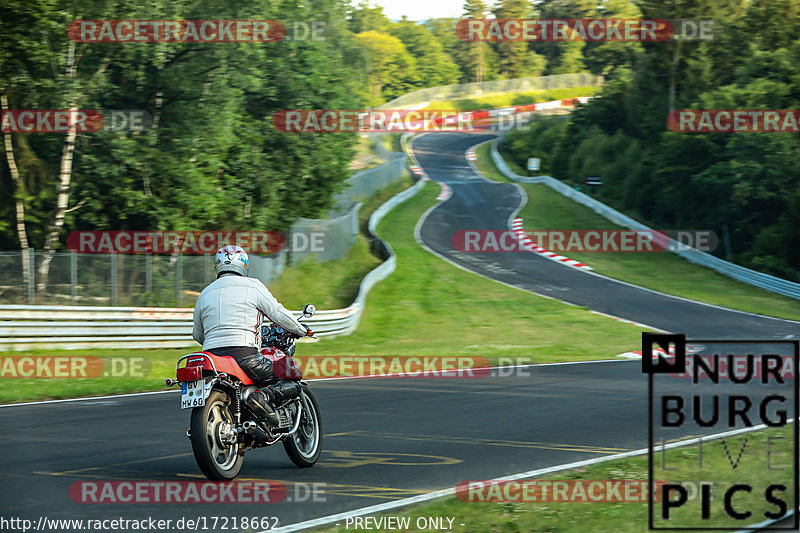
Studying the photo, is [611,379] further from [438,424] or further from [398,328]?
[398,328]

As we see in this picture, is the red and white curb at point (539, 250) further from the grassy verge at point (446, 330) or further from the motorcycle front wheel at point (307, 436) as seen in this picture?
the motorcycle front wheel at point (307, 436)

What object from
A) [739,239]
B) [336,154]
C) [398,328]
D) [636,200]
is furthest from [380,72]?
[398,328]

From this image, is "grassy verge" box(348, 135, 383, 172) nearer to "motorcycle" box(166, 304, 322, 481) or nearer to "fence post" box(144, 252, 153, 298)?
"fence post" box(144, 252, 153, 298)

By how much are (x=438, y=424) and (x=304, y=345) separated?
12116 millimetres

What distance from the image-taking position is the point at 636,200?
182 feet

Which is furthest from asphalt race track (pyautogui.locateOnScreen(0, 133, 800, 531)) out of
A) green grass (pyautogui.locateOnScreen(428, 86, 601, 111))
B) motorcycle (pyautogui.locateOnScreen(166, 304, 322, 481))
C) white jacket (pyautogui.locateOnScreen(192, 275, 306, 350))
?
green grass (pyautogui.locateOnScreen(428, 86, 601, 111))

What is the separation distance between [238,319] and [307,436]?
4.85ft

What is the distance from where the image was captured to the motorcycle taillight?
6980mm

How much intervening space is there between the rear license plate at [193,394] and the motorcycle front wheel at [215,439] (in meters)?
0.05

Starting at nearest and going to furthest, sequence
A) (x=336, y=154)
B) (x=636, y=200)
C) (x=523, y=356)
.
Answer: (x=523, y=356)
(x=336, y=154)
(x=636, y=200)

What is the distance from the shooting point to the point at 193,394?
275 inches

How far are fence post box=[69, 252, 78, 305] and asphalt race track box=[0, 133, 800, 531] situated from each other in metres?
6.93

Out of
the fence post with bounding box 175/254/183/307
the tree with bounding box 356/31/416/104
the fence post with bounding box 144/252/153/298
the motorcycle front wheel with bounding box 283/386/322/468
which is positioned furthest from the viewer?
the tree with bounding box 356/31/416/104

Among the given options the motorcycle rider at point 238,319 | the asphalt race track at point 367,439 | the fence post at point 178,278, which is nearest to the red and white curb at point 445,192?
the fence post at point 178,278
